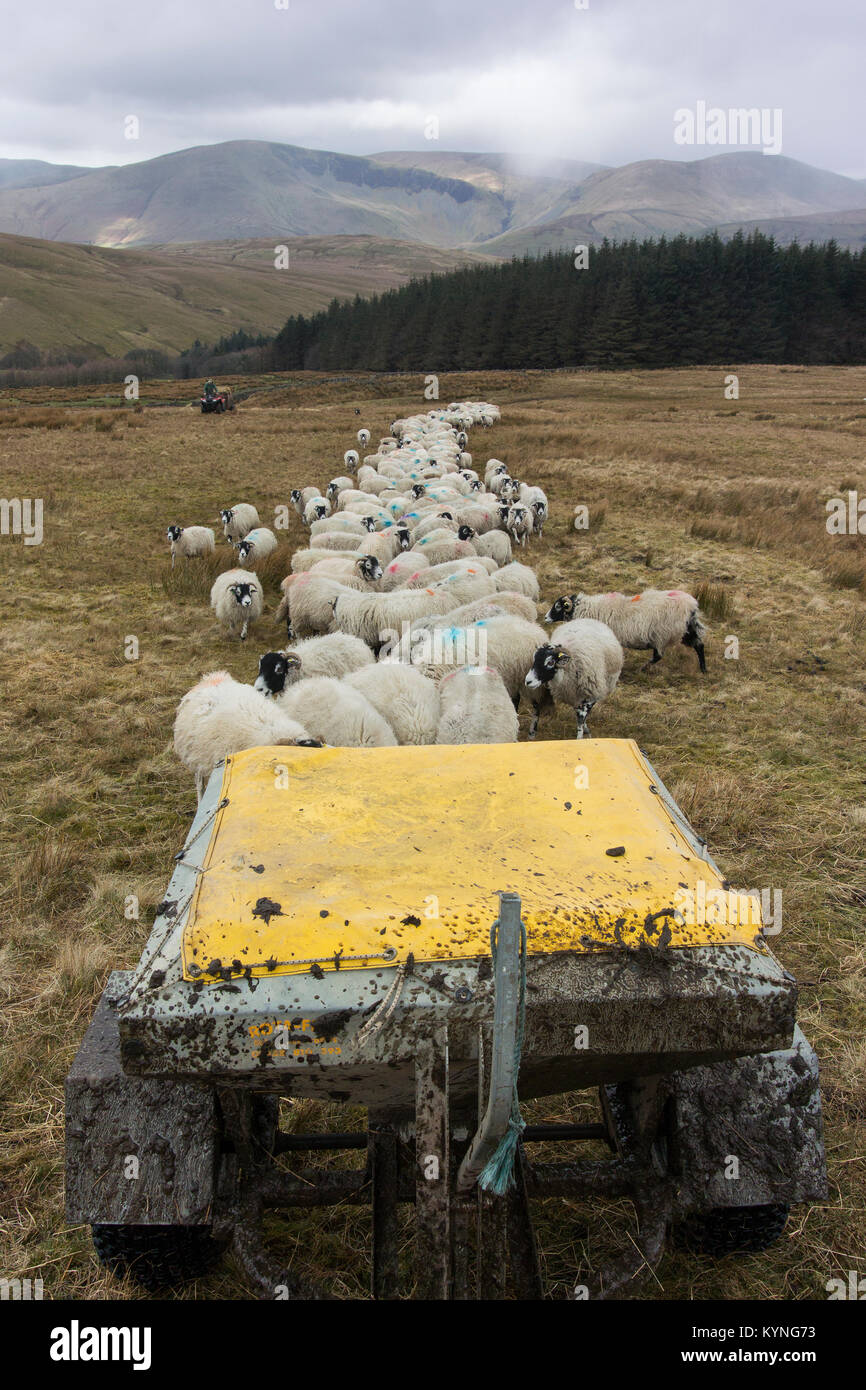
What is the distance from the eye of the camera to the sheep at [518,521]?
52.2 feet

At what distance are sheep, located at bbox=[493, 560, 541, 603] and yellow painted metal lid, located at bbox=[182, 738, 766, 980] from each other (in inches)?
302

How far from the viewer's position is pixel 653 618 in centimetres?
1002

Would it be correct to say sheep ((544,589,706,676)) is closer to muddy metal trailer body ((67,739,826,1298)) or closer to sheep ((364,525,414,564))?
sheep ((364,525,414,564))

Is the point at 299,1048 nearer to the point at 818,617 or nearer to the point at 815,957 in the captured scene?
the point at 815,957

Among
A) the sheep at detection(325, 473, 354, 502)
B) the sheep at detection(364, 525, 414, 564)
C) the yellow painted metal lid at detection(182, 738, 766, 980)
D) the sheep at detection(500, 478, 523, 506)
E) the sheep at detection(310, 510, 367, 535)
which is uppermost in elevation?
the sheep at detection(325, 473, 354, 502)

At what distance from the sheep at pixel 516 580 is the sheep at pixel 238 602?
369 cm

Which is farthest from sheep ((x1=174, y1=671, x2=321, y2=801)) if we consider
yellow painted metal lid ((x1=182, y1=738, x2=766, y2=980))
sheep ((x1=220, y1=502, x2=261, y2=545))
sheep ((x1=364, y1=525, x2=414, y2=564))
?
sheep ((x1=220, y1=502, x2=261, y2=545))

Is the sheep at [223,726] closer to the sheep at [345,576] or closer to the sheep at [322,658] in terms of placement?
the sheep at [322,658]

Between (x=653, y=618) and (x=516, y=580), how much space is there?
2.18m

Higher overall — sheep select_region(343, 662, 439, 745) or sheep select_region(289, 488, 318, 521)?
sheep select_region(289, 488, 318, 521)

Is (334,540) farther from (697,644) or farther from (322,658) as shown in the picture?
(697,644)

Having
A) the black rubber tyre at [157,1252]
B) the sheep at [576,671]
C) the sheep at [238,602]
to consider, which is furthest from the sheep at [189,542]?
the black rubber tyre at [157,1252]

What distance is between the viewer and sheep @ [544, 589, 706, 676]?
998 cm

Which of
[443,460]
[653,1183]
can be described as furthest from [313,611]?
[443,460]
